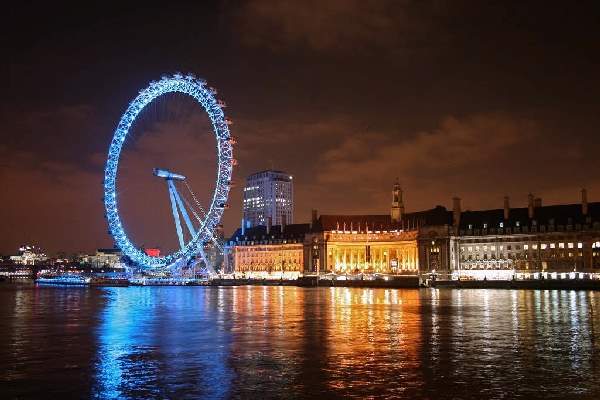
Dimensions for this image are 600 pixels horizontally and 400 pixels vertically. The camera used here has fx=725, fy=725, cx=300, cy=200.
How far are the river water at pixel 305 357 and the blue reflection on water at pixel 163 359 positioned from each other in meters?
0.05

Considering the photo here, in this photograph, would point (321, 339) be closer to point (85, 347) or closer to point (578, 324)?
point (85, 347)

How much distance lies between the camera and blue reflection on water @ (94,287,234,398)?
24788 mm

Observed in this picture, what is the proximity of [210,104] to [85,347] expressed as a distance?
232ft

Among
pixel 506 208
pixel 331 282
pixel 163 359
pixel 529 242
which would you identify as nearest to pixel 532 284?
pixel 529 242

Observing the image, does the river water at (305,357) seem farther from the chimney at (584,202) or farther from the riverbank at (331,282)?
the chimney at (584,202)

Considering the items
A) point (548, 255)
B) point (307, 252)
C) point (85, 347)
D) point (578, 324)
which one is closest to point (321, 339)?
point (85, 347)

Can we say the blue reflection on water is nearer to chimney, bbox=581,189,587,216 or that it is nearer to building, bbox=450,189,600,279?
building, bbox=450,189,600,279

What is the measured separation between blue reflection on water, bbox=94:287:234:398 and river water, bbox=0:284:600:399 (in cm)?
5

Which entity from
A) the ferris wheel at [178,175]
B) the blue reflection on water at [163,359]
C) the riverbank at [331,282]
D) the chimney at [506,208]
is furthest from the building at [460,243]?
the blue reflection on water at [163,359]

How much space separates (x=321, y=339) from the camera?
3847cm

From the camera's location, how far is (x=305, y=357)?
31.8 metres

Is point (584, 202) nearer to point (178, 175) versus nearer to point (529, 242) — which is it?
point (529, 242)

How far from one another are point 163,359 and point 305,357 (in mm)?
6165

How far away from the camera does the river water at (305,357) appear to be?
24609mm
